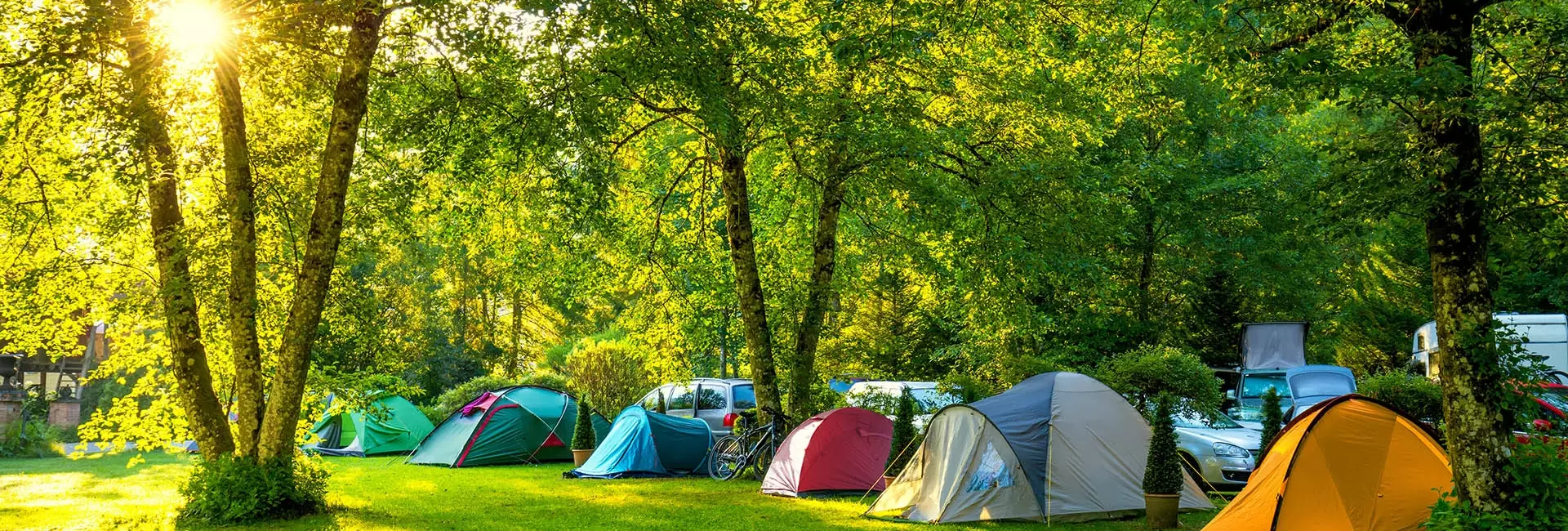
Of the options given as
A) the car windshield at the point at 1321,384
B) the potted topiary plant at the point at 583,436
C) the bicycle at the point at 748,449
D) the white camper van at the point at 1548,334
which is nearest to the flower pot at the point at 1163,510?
the bicycle at the point at 748,449

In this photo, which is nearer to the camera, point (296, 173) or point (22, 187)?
point (296, 173)

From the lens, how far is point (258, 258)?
1273cm

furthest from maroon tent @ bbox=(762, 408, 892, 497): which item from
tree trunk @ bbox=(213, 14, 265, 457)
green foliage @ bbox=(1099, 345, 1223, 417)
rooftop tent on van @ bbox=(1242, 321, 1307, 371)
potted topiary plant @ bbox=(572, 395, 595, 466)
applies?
rooftop tent on van @ bbox=(1242, 321, 1307, 371)

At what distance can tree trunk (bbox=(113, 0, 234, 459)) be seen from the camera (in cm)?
1095

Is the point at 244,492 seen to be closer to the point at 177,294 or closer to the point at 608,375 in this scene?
the point at 177,294

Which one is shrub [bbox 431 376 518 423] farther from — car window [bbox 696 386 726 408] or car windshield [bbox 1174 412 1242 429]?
car windshield [bbox 1174 412 1242 429]

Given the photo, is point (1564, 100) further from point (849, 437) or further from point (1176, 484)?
point (849, 437)

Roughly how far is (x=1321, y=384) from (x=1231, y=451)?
18.4 ft

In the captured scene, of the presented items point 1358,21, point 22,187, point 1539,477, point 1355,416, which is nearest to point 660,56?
point 1358,21

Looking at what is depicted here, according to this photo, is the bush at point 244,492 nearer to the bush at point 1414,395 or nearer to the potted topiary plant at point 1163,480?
the potted topiary plant at point 1163,480

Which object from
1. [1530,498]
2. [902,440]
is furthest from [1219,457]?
[1530,498]

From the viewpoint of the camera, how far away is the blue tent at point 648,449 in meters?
17.5

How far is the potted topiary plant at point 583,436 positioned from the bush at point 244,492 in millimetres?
7252

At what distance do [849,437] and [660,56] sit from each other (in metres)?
6.22
